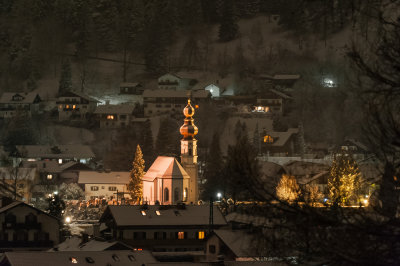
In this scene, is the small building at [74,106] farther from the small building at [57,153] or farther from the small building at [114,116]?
the small building at [57,153]

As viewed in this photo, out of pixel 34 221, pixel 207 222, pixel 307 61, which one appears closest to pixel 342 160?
pixel 207 222

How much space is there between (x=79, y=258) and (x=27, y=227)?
17.0 meters

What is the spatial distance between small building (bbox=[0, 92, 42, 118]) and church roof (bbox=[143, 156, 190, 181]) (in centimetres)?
3735

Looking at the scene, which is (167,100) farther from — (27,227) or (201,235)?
(201,235)

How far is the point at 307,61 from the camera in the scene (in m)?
121

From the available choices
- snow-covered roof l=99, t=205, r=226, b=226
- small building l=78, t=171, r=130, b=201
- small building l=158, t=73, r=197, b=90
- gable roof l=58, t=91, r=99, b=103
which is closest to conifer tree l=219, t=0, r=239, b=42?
small building l=158, t=73, r=197, b=90

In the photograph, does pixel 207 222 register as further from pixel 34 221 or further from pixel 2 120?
pixel 2 120

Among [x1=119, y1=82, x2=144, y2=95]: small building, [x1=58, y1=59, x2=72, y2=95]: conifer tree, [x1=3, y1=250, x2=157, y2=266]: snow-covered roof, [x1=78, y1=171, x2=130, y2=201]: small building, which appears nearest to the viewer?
[x1=3, y1=250, x2=157, y2=266]: snow-covered roof

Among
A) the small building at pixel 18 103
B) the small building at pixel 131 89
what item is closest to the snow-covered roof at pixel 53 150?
the small building at pixel 18 103

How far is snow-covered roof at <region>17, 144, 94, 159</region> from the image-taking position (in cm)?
9256

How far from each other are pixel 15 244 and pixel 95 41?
86157mm

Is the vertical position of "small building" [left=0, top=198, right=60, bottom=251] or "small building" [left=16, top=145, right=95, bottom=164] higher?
"small building" [left=16, top=145, right=95, bottom=164]

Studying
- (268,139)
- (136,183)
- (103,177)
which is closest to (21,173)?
(103,177)

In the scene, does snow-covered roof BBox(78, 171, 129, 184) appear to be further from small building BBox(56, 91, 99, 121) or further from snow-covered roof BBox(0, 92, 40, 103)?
snow-covered roof BBox(0, 92, 40, 103)
